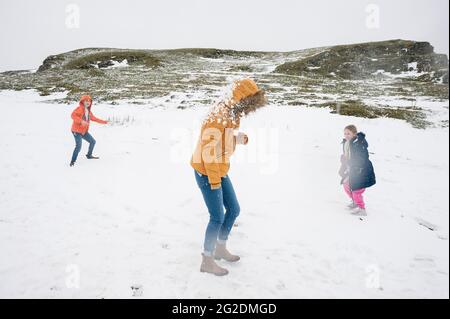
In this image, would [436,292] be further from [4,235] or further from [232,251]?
[4,235]

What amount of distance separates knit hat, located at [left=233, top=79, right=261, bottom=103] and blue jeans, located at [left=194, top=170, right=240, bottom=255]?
3.10ft

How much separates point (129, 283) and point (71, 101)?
20.4 m

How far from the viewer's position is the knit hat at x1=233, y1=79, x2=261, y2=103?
11.0ft

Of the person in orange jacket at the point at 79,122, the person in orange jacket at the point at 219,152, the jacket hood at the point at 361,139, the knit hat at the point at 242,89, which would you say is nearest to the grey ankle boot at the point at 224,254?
the person in orange jacket at the point at 219,152

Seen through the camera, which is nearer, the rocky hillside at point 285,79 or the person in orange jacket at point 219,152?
the person in orange jacket at point 219,152

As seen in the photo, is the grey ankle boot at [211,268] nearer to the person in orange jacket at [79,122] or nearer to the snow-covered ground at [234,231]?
the snow-covered ground at [234,231]

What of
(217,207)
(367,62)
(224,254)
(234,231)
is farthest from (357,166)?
(367,62)

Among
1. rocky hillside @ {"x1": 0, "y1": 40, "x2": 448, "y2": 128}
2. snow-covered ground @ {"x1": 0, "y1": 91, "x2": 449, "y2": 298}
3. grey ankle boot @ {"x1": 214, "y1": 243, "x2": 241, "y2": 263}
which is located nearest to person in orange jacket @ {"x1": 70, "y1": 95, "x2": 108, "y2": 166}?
snow-covered ground @ {"x1": 0, "y1": 91, "x2": 449, "y2": 298}

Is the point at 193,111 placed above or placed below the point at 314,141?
above

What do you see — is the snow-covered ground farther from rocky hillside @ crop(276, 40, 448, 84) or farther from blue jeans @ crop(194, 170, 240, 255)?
rocky hillside @ crop(276, 40, 448, 84)

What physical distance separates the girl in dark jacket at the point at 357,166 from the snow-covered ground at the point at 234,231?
0.41 meters

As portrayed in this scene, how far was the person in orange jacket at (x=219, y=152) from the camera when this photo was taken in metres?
3.22

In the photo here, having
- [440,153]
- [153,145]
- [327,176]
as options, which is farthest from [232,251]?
[440,153]
